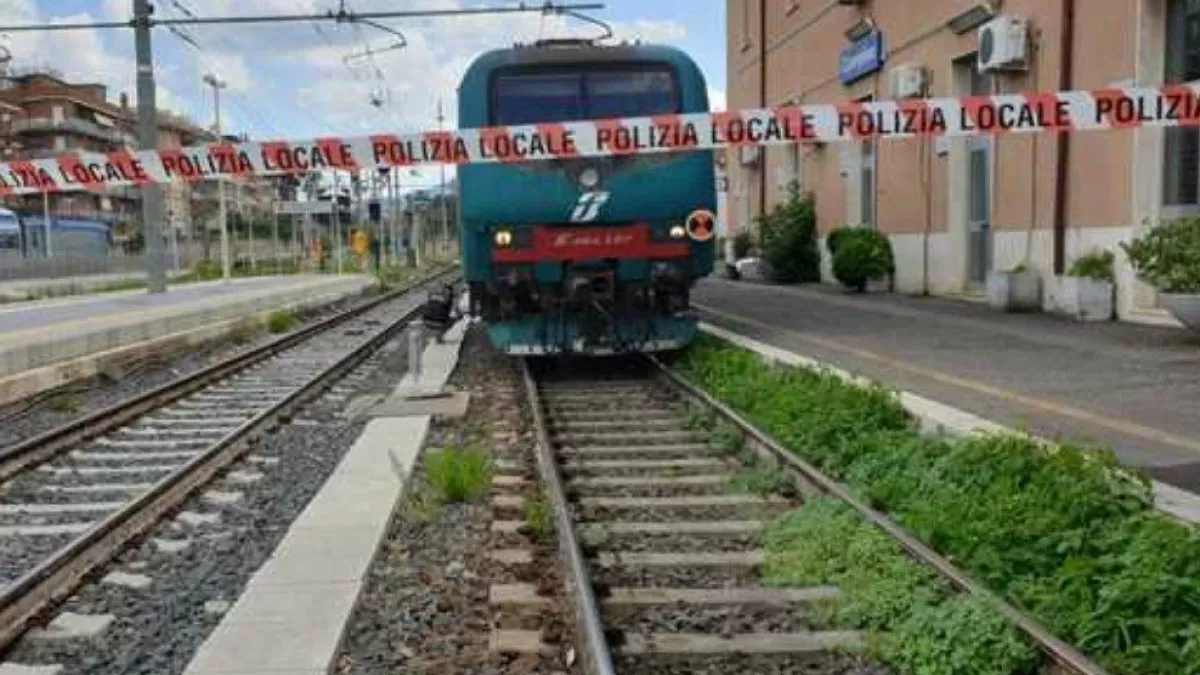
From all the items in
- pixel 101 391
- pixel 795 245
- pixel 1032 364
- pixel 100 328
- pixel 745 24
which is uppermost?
pixel 745 24

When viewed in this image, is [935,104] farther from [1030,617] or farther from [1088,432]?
[1030,617]

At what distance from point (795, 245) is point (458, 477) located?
Answer: 23663 millimetres

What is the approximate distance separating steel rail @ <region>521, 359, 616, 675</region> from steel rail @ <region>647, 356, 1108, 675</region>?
4.58ft

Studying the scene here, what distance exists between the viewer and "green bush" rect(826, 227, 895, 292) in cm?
2477

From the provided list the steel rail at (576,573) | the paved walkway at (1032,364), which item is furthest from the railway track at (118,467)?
the paved walkway at (1032,364)

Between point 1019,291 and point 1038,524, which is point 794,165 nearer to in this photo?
point 1019,291

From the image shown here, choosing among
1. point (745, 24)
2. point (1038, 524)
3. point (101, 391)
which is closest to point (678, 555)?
point (1038, 524)

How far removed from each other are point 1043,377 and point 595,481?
4.71 meters

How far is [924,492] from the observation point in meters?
6.92

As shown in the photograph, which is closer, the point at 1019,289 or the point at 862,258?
the point at 1019,289

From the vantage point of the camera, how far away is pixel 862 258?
974 inches

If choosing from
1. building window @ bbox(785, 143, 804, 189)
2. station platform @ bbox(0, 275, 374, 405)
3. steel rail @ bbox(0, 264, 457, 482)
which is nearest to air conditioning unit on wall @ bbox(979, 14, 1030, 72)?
steel rail @ bbox(0, 264, 457, 482)

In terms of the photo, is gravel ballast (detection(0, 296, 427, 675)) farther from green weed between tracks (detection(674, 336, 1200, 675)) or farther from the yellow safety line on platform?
the yellow safety line on platform

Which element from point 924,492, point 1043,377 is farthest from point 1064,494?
point 1043,377
